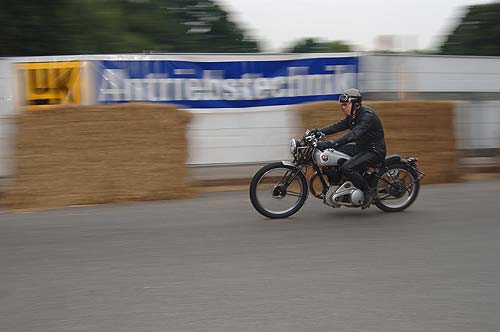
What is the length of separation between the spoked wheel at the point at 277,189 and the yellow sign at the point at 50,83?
408 centimetres

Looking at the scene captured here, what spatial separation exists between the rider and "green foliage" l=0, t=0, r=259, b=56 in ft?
24.9

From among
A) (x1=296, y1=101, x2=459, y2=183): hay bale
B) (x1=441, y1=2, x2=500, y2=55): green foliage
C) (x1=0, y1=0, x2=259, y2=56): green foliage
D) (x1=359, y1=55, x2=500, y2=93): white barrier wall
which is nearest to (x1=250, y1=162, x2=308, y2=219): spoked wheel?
(x1=296, y1=101, x2=459, y2=183): hay bale

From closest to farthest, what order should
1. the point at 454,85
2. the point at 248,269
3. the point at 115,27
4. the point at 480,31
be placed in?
1. the point at 248,269
2. the point at 454,85
3. the point at 115,27
4. the point at 480,31

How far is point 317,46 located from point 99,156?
1131 inches

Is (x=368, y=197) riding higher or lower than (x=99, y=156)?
lower

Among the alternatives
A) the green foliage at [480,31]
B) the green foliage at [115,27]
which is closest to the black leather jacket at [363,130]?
the green foliage at [115,27]

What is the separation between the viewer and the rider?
7.74m

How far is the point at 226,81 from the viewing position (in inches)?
421

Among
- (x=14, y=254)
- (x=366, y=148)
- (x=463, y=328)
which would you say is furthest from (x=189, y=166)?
(x=463, y=328)

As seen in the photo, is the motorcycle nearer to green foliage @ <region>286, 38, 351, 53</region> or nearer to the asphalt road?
the asphalt road

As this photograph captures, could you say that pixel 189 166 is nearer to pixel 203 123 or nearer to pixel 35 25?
pixel 203 123

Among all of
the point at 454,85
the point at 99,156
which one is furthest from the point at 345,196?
the point at 454,85

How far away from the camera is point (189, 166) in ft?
32.1

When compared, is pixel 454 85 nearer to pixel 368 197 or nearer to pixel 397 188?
pixel 397 188
